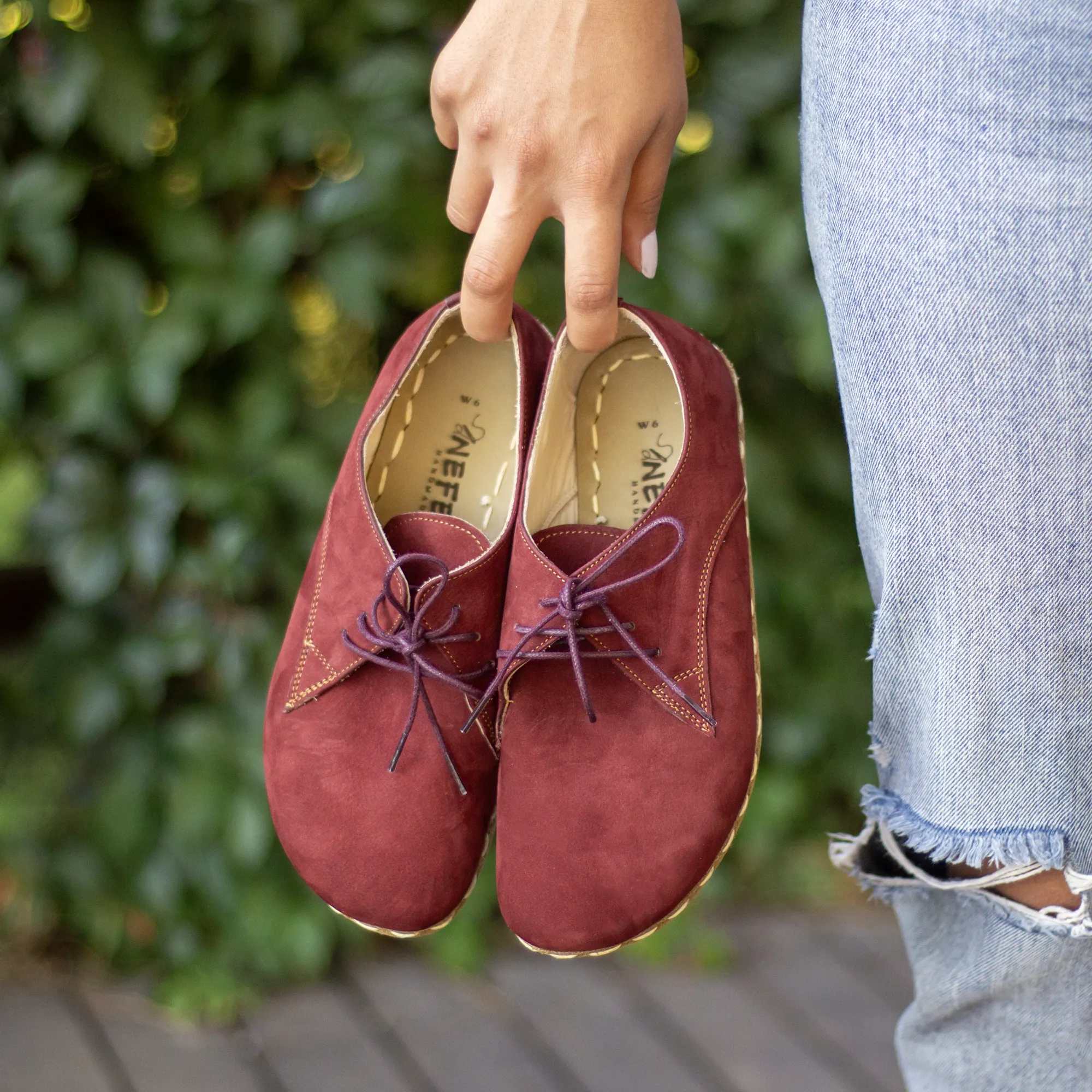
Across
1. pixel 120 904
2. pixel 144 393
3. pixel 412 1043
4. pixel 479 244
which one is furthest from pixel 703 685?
pixel 120 904

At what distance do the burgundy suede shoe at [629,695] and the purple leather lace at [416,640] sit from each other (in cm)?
5

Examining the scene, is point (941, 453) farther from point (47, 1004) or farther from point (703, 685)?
point (47, 1004)

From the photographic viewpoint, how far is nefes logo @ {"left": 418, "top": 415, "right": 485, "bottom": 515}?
112 cm

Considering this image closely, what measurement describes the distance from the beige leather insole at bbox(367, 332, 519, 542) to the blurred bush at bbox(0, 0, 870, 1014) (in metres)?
0.56

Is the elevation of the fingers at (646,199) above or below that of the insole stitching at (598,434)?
above

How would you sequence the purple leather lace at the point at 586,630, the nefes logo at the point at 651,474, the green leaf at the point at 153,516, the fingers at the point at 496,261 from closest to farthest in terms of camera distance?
the fingers at the point at 496,261
the purple leather lace at the point at 586,630
the nefes logo at the point at 651,474
the green leaf at the point at 153,516

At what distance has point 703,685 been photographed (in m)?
0.96

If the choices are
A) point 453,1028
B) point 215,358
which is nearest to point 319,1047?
point 453,1028

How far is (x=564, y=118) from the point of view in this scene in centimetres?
77

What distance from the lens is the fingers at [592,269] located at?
0.79 metres

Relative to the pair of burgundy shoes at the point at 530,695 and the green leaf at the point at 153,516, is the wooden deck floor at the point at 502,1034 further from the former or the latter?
the pair of burgundy shoes at the point at 530,695

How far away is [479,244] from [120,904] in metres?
1.63

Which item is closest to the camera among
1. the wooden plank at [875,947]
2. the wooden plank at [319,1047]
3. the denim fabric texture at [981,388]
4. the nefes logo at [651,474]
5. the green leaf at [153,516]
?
the denim fabric texture at [981,388]

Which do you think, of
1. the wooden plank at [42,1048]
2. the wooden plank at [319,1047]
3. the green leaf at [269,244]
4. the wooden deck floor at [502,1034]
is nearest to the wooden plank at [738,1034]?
the wooden deck floor at [502,1034]
